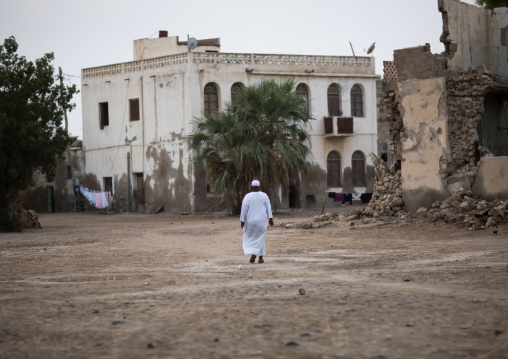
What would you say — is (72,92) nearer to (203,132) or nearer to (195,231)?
(195,231)

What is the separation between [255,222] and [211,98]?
2436cm

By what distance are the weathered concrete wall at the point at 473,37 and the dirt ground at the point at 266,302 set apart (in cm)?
603

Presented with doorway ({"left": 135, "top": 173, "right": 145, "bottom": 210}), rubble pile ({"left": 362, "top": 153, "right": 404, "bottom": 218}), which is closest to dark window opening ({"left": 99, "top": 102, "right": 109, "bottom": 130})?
doorway ({"left": 135, "top": 173, "right": 145, "bottom": 210})

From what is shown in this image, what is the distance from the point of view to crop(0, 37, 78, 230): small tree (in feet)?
75.2

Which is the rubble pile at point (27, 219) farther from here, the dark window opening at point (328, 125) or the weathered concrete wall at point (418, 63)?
the dark window opening at point (328, 125)

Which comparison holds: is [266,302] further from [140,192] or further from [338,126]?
[140,192]

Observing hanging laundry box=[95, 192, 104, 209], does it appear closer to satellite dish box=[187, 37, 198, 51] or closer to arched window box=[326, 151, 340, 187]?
satellite dish box=[187, 37, 198, 51]

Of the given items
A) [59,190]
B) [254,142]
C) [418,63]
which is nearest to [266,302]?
[418,63]

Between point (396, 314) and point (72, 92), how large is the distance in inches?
754

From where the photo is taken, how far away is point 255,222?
12.8 m

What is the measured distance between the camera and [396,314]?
6.69 metres

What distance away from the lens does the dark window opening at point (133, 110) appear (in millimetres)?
38431

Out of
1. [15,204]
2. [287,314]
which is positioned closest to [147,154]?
[15,204]

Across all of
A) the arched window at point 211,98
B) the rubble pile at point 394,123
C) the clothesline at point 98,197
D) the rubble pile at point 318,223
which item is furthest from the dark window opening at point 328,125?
the rubble pile at point 394,123
